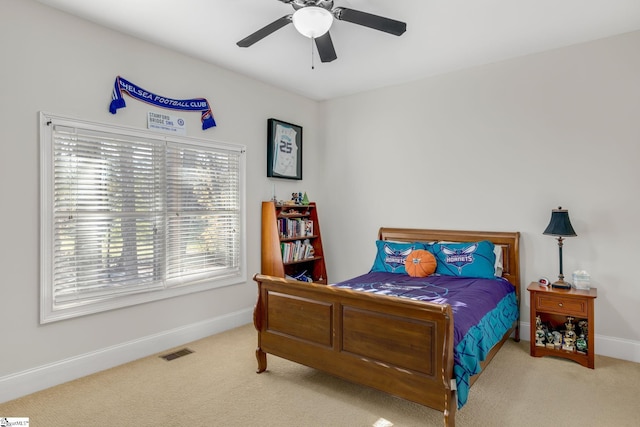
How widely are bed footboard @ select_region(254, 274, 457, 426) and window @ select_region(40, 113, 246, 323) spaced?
3.64ft

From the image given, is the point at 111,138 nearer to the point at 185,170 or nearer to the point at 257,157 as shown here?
the point at 185,170

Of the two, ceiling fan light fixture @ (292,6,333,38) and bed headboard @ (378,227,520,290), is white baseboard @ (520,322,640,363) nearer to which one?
bed headboard @ (378,227,520,290)

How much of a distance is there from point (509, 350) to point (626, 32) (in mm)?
3018

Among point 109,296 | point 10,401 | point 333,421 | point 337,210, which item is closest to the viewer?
point 333,421

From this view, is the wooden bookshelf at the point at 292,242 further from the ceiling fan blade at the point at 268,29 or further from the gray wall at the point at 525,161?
the ceiling fan blade at the point at 268,29

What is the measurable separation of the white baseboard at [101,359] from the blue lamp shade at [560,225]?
331 centimetres

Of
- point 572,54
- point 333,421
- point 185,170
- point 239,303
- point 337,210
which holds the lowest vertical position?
point 333,421

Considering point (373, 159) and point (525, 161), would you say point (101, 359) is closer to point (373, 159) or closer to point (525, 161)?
point (373, 159)

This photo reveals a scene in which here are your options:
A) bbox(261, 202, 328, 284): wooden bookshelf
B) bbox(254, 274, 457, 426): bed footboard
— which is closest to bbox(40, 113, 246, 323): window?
bbox(261, 202, 328, 284): wooden bookshelf

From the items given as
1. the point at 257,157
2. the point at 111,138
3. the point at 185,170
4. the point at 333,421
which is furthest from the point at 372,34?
the point at 333,421

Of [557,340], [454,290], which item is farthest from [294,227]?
[557,340]

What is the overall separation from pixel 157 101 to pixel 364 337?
9.08 ft

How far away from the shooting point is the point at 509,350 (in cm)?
342

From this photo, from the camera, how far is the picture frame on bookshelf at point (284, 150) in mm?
4438
